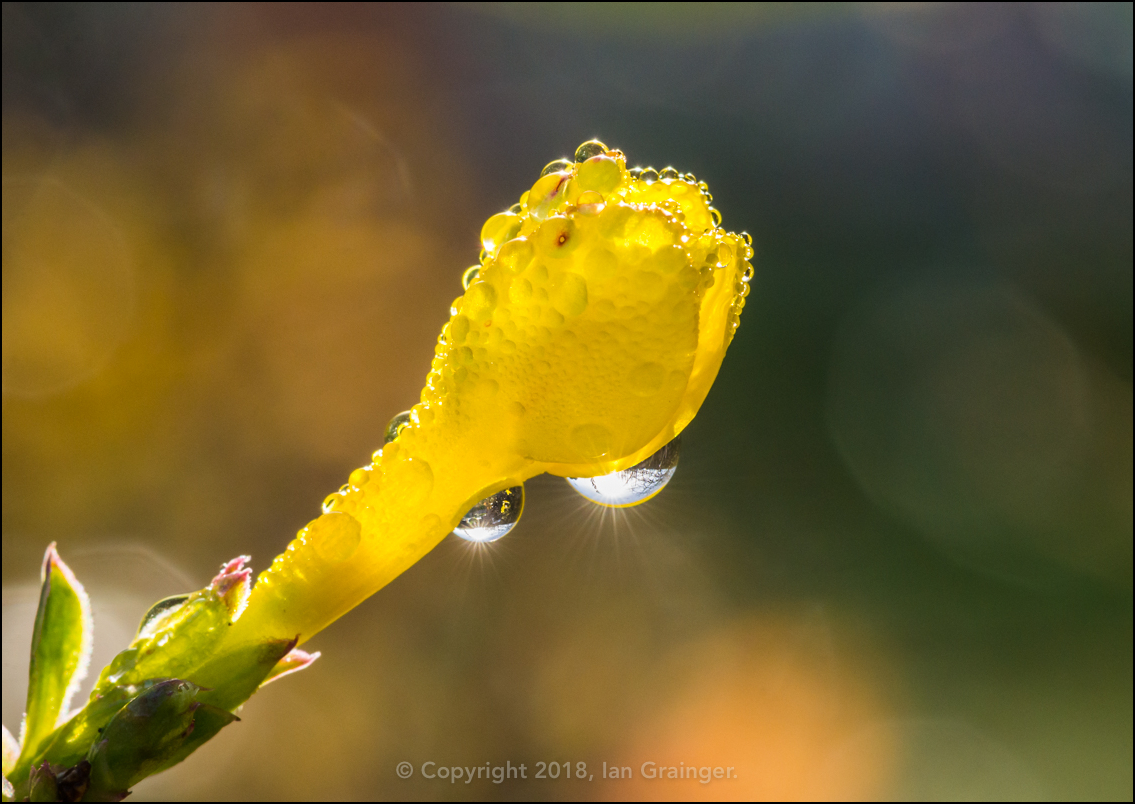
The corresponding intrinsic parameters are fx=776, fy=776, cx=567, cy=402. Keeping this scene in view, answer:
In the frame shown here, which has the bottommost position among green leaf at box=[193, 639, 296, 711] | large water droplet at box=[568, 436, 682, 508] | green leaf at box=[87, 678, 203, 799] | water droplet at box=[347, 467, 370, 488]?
green leaf at box=[87, 678, 203, 799]

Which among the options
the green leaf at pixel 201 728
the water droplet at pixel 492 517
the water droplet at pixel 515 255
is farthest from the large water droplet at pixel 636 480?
the green leaf at pixel 201 728

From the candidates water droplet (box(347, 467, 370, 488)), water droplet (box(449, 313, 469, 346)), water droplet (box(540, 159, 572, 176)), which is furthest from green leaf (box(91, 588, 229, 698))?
water droplet (box(540, 159, 572, 176))

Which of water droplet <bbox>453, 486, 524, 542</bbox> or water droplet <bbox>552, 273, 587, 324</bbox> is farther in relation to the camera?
water droplet <bbox>453, 486, 524, 542</bbox>

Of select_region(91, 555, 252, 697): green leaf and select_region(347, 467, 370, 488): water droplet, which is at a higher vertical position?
select_region(347, 467, 370, 488): water droplet

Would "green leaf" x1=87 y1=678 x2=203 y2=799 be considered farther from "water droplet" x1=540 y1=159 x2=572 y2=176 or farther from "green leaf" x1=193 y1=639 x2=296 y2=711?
"water droplet" x1=540 y1=159 x2=572 y2=176

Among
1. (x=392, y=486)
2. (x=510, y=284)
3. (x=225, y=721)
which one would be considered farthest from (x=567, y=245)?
(x=225, y=721)

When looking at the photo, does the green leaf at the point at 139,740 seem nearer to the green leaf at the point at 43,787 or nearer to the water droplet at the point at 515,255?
the green leaf at the point at 43,787

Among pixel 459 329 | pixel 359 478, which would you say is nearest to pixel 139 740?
pixel 359 478

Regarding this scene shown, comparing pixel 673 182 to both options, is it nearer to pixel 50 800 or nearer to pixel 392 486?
pixel 392 486
